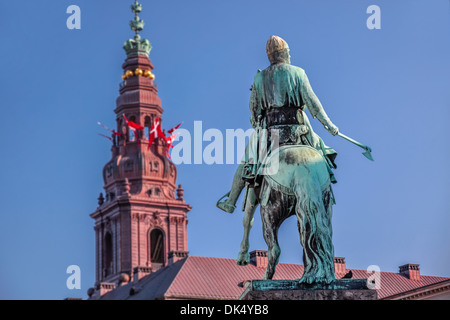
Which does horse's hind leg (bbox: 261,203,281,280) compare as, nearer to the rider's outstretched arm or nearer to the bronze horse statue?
the bronze horse statue

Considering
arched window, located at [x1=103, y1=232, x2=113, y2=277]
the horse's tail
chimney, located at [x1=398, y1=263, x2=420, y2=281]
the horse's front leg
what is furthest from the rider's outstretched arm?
arched window, located at [x1=103, y1=232, x2=113, y2=277]

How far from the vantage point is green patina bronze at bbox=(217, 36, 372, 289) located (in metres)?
23.5

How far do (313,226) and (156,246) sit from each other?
144 meters

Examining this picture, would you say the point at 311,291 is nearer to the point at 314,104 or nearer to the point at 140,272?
the point at 314,104

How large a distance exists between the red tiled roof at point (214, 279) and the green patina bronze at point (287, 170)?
87.3 m

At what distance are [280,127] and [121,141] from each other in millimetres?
144149

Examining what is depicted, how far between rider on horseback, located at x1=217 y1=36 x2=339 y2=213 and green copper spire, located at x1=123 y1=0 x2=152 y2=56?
149 metres

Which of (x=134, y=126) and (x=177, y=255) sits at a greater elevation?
(x=134, y=126)

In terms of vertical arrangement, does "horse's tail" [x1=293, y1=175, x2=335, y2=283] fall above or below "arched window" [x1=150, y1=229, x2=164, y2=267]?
below

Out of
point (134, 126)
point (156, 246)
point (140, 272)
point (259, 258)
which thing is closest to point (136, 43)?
point (134, 126)

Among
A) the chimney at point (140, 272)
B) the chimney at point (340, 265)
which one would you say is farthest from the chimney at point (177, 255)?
the chimney at point (340, 265)

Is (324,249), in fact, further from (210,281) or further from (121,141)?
(121,141)

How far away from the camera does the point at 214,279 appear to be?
118m

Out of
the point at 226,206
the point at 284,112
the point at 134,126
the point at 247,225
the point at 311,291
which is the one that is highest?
the point at 134,126
